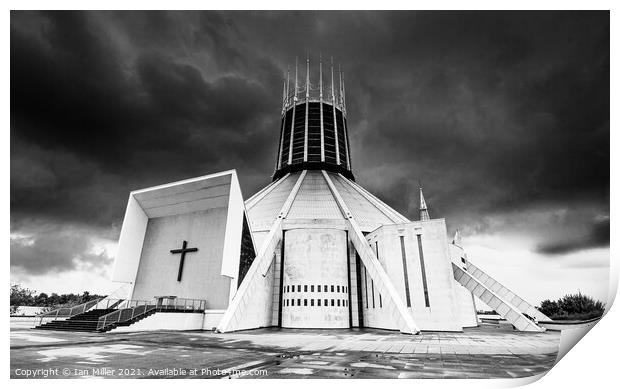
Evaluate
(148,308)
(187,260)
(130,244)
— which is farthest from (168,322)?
(130,244)

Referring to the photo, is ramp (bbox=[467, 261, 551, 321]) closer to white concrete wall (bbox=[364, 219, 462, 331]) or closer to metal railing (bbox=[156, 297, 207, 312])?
white concrete wall (bbox=[364, 219, 462, 331])

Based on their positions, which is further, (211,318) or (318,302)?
(318,302)

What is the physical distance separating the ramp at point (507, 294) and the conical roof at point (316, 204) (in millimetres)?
9255

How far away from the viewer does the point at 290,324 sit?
25469 millimetres

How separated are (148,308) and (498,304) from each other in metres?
24.7

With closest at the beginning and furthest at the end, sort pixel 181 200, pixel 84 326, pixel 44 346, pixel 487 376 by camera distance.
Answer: pixel 487 376
pixel 44 346
pixel 84 326
pixel 181 200

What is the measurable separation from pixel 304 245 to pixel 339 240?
10.5 feet

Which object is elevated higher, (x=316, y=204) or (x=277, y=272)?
(x=316, y=204)

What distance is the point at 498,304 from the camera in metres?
24.2

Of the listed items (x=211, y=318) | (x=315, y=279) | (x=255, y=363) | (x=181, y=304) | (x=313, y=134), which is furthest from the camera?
(x=313, y=134)

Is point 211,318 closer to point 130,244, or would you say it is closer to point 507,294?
point 130,244

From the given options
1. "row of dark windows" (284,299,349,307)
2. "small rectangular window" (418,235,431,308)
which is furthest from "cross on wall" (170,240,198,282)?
"small rectangular window" (418,235,431,308)
